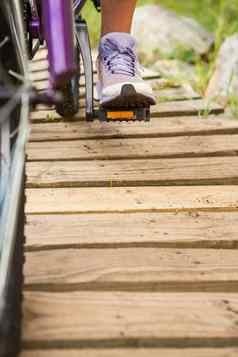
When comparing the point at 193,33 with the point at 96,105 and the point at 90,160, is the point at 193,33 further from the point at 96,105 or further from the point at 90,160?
the point at 90,160

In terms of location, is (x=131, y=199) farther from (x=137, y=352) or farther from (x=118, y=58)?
(x=137, y=352)

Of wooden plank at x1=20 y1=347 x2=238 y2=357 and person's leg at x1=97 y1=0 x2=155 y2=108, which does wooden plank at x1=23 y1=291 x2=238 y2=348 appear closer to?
wooden plank at x1=20 y1=347 x2=238 y2=357

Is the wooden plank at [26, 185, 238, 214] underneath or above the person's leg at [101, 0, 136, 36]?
underneath

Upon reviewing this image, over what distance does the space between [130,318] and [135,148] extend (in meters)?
1.18

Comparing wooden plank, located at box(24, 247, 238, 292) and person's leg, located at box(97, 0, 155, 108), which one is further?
person's leg, located at box(97, 0, 155, 108)

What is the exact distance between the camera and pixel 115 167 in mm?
2252

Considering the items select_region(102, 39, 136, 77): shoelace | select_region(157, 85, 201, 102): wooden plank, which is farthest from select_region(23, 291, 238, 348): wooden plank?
select_region(157, 85, 201, 102): wooden plank

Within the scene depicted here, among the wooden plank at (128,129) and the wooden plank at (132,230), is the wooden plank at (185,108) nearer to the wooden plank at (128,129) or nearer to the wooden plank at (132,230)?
the wooden plank at (128,129)

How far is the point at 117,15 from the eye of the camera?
230 cm

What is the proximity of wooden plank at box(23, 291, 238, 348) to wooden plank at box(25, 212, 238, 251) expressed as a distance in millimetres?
244

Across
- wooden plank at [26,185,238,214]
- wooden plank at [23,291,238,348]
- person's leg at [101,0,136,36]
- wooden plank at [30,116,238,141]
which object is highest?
person's leg at [101,0,136,36]

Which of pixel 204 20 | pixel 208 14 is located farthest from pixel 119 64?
pixel 208 14

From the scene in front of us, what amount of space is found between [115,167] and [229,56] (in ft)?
6.04

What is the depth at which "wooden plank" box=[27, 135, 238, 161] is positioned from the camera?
2.39m
